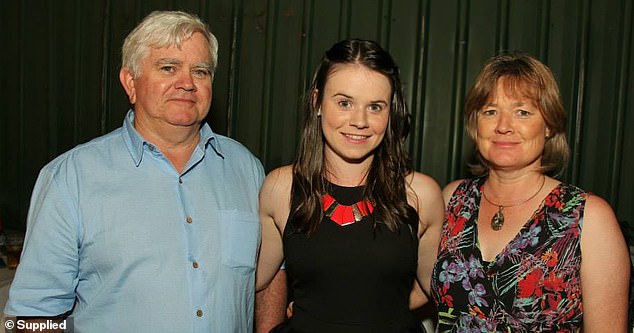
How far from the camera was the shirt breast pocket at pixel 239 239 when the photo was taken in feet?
6.85

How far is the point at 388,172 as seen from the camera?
7.40 feet

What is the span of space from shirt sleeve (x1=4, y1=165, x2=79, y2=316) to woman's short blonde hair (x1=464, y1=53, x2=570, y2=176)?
57.6 inches

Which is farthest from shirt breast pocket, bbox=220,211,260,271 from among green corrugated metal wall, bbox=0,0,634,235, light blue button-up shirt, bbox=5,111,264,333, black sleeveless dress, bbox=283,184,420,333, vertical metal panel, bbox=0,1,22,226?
vertical metal panel, bbox=0,1,22,226

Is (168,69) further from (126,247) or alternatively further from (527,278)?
(527,278)

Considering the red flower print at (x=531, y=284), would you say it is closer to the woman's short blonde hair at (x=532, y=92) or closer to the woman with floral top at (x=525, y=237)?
the woman with floral top at (x=525, y=237)

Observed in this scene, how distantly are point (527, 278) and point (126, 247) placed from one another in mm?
1350

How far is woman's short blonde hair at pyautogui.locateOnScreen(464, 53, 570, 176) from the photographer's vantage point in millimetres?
1986

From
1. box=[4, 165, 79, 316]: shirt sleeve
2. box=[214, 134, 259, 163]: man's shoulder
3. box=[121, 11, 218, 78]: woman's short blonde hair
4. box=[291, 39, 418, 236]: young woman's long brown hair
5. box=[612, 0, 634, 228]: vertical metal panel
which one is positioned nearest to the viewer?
box=[4, 165, 79, 316]: shirt sleeve

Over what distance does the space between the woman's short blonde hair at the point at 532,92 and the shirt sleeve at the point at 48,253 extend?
1.46 m

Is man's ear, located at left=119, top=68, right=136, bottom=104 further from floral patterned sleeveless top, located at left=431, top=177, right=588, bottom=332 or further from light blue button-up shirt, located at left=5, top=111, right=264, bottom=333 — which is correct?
floral patterned sleeveless top, located at left=431, top=177, right=588, bottom=332

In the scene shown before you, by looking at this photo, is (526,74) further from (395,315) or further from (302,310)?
(302,310)

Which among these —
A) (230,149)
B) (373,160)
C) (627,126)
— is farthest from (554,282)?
(627,126)

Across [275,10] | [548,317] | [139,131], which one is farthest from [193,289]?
[275,10]

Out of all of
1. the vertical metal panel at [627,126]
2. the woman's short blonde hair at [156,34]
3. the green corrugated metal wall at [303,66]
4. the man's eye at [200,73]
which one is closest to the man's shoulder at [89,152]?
the woman's short blonde hair at [156,34]
